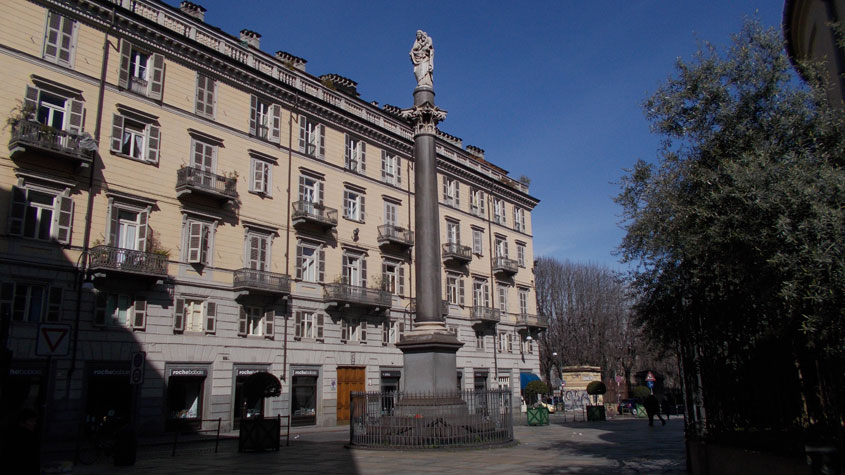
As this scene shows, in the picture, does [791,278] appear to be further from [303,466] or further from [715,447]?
[303,466]

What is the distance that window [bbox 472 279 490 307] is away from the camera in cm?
4700

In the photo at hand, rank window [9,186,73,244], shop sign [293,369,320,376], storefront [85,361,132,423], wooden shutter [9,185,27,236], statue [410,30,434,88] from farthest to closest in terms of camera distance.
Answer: shop sign [293,369,320,376], storefront [85,361,132,423], window [9,186,73,244], wooden shutter [9,185,27,236], statue [410,30,434,88]

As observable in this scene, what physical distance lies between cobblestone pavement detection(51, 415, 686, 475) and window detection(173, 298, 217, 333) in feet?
23.8

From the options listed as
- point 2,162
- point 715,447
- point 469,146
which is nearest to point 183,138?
point 2,162

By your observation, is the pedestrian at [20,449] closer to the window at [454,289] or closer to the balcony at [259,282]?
the balcony at [259,282]

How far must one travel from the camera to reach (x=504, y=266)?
49406 millimetres

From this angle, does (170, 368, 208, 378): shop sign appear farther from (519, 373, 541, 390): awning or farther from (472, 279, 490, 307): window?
(519, 373, 541, 390): awning

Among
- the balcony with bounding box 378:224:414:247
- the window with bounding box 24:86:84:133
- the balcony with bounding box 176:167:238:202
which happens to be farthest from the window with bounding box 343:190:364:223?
the window with bounding box 24:86:84:133

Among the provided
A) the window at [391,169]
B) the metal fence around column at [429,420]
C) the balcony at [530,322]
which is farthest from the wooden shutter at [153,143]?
the balcony at [530,322]

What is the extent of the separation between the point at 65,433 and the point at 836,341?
81.6ft

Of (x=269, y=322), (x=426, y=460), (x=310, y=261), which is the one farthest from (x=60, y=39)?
(x=426, y=460)

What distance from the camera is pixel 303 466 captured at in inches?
593

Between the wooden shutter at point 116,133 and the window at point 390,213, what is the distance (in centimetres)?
1730

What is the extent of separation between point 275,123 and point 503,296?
24623 mm
